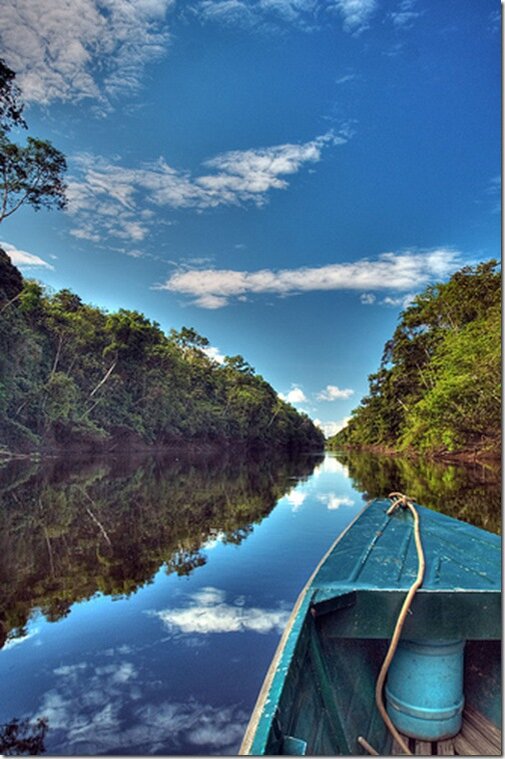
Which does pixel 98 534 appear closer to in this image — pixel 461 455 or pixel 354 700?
pixel 354 700

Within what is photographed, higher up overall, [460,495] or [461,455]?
[461,455]

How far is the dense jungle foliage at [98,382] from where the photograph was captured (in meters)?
15.6

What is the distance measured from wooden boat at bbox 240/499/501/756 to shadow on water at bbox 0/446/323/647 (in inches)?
71.2

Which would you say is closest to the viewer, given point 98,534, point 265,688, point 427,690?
point 265,688

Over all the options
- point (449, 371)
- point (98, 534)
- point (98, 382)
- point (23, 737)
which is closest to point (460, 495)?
point (98, 534)

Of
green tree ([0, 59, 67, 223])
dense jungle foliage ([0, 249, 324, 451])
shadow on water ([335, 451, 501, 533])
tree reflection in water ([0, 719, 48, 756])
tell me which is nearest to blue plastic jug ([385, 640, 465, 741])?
tree reflection in water ([0, 719, 48, 756])

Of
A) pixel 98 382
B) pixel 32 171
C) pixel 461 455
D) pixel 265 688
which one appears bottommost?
pixel 265 688

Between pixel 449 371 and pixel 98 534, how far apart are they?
13.2m

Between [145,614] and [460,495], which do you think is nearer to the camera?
[145,614]

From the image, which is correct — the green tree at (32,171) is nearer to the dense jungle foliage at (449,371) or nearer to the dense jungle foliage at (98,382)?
the dense jungle foliage at (98,382)

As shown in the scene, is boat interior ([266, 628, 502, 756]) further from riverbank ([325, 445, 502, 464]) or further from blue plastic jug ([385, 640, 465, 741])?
riverbank ([325, 445, 502, 464])

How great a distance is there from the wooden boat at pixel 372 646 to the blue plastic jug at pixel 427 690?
0.05 feet

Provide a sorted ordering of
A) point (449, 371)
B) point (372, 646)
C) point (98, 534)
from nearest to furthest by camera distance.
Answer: point (372, 646), point (98, 534), point (449, 371)

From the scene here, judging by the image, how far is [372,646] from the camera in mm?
1611
